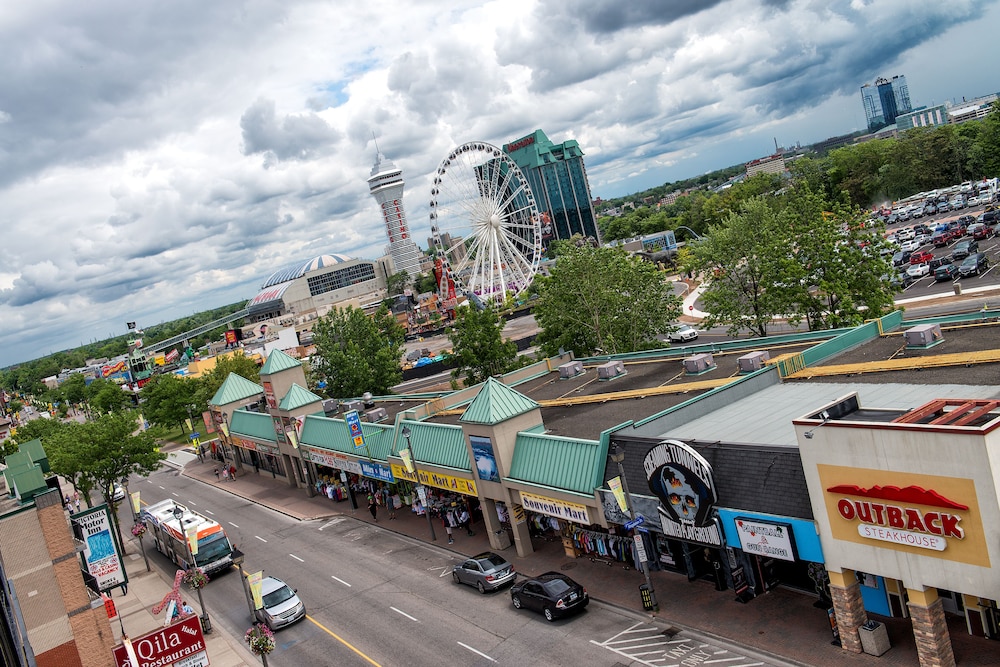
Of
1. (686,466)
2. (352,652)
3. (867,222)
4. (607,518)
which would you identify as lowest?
A: (352,652)

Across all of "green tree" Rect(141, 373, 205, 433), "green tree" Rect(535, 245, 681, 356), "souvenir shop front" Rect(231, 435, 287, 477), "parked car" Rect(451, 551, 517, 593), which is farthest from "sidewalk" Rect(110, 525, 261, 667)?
"green tree" Rect(141, 373, 205, 433)

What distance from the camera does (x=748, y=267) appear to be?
4894cm

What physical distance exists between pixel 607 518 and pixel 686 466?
4703mm

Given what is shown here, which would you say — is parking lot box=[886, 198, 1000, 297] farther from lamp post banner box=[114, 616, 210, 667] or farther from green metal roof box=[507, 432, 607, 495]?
lamp post banner box=[114, 616, 210, 667]

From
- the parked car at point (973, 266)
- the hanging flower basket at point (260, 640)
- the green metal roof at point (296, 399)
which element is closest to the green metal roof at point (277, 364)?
the green metal roof at point (296, 399)

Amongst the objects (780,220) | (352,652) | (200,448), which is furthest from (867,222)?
(200,448)

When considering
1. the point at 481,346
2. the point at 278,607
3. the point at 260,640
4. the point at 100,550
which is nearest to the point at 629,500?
the point at 260,640

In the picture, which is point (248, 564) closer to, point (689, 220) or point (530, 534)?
point (530, 534)

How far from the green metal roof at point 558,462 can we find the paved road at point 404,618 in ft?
13.7

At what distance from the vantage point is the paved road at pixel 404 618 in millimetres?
21594

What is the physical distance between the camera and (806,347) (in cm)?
3234

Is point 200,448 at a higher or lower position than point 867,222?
lower

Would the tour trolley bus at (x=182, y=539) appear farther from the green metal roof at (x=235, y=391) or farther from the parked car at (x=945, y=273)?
the parked car at (x=945, y=273)

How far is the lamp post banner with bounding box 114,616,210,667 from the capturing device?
20094 millimetres
